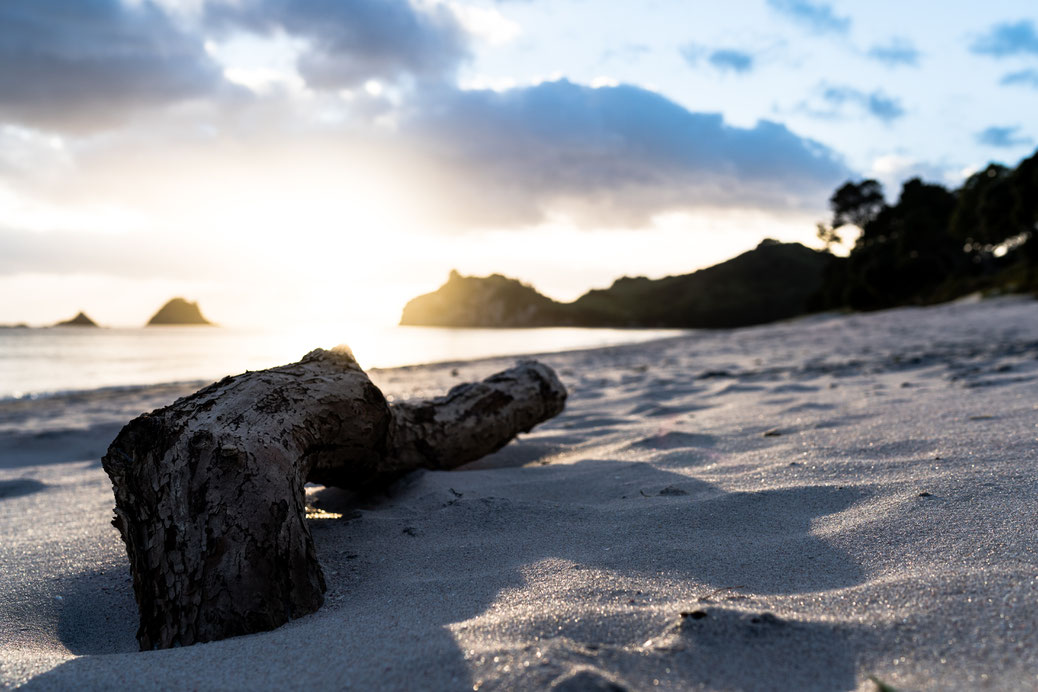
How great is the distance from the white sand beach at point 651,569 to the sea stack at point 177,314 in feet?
447

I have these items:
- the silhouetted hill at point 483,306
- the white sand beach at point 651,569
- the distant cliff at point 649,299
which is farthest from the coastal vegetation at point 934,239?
the silhouetted hill at point 483,306

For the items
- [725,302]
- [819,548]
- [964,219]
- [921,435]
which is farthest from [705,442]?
[725,302]

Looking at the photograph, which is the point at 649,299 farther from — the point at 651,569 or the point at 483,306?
the point at 651,569

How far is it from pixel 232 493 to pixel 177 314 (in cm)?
13920

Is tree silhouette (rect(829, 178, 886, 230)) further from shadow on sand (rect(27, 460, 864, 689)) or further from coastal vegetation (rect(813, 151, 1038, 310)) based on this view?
shadow on sand (rect(27, 460, 864, 689))

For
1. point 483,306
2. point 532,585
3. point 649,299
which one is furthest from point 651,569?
point 649,299

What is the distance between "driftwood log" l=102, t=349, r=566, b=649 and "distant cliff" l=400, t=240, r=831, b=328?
86757mm

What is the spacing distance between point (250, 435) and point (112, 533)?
1300 millimetres

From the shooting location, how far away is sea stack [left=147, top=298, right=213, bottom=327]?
124312 millimetres

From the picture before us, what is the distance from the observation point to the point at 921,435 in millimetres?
2996

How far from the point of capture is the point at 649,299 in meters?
111

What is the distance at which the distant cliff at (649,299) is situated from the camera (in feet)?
310

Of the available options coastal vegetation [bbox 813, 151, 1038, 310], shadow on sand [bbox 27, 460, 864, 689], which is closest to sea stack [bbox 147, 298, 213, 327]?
coastal vegetation [bbox 813, 151, 1038, 310]

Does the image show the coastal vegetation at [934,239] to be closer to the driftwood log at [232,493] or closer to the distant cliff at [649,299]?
the driftwood log at [232,493]
